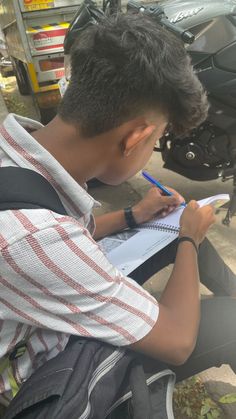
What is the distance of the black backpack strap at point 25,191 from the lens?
2.50 ft

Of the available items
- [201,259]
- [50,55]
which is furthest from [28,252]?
[50,55]

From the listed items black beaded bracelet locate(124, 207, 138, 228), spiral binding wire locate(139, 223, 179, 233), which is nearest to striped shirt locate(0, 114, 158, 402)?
spiral binding wire locate(139, 223, 179, 233)

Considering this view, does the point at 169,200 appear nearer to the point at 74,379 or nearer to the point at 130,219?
the point at 130,219

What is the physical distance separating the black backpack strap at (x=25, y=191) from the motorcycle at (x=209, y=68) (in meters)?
1.34

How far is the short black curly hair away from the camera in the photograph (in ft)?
2.93

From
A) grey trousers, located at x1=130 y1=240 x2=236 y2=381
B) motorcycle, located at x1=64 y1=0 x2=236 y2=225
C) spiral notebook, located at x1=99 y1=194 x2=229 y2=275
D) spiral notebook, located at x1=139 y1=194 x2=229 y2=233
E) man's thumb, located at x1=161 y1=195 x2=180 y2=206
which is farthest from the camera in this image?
motorcycle, located at x1=64 y1=0 x2=236 y2=225

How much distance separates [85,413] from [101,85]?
0.73 m

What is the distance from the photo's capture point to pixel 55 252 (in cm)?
74

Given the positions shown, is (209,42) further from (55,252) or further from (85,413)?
(85,413)

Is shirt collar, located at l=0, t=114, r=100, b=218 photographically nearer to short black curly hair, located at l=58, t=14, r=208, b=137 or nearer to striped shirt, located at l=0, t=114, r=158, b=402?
striped shirt, located at l=0, t=114, r=158, b=402

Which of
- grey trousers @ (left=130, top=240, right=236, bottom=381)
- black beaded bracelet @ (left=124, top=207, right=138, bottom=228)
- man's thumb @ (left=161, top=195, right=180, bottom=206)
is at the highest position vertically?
man's thumb @ (left=161, top=195, right=180, bottom=206)

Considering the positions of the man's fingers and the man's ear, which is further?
the man's fingers

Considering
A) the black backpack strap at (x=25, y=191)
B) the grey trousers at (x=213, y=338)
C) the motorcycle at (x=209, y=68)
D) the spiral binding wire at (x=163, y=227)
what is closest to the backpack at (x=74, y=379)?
the black backpack strap at (x=25, y=191)

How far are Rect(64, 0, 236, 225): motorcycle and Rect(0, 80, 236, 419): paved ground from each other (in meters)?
0.19
